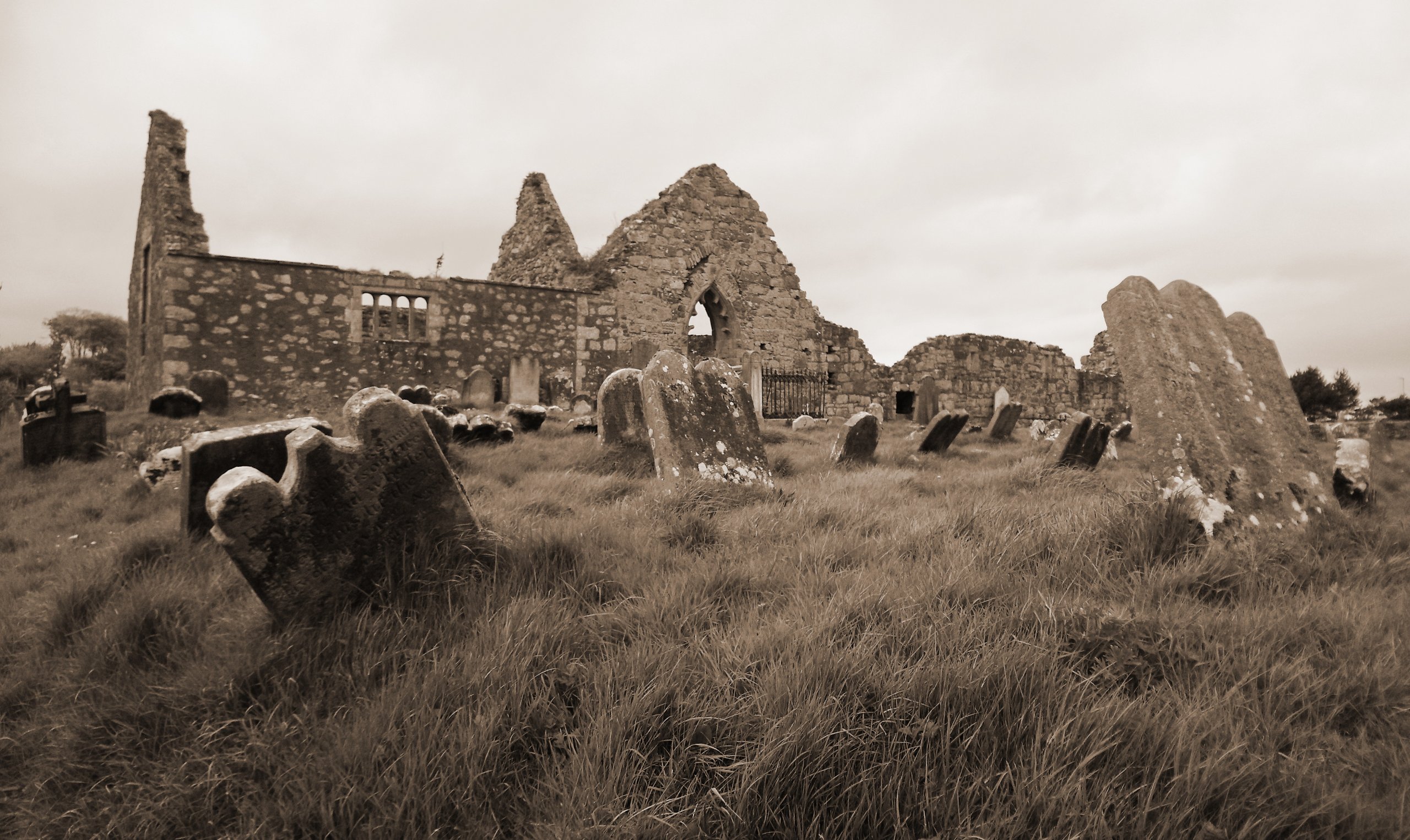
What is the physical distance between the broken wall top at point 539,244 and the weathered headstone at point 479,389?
356cm

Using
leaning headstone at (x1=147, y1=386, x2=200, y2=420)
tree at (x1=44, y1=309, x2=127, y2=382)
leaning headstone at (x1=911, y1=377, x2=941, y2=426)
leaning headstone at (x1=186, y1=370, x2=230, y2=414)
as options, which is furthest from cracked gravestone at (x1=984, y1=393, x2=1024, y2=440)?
tree at (x1=44, y1=309, x2=127, y2=382)

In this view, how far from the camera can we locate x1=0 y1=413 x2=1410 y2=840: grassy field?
4.28 ft

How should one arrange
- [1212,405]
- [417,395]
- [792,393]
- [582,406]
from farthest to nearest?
[792,393]
[582,406]
[417,395]
[1212,405]

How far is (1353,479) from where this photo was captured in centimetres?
391

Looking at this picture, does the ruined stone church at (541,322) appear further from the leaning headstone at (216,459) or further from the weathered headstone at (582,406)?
the leaning headstone at (216,459)

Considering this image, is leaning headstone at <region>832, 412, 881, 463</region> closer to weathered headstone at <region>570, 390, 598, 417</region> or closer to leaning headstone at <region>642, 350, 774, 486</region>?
leaning headstone at <region>642, 350, 774, 486</region>

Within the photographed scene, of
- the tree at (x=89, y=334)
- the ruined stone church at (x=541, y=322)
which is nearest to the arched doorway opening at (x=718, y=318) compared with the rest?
the ruined stone church at (x=541, y=322)

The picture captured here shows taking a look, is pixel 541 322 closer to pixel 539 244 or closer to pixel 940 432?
pixel 539 244

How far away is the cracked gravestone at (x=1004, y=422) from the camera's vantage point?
32.2 ft

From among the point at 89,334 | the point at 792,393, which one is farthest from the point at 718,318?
the point at 89,334

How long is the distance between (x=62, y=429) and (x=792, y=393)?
483 inches

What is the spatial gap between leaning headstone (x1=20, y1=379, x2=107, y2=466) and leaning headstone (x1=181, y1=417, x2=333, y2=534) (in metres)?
3.92

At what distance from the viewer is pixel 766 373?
48.0ft

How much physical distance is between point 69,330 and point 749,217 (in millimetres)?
47057
